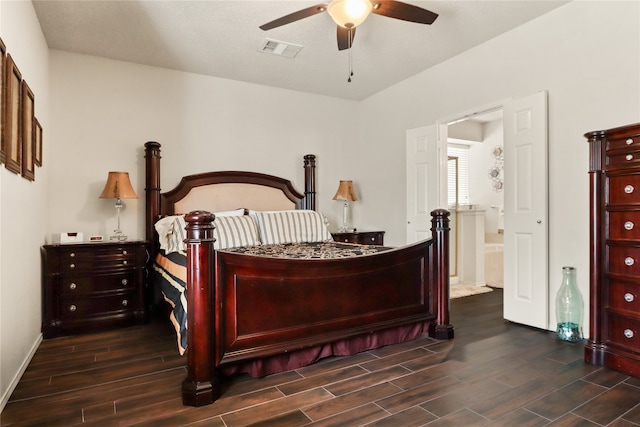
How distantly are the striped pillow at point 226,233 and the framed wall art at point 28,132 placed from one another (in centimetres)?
120

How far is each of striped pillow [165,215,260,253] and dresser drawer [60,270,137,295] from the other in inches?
18.8

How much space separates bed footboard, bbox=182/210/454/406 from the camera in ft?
6.78

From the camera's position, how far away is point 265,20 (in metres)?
3.35

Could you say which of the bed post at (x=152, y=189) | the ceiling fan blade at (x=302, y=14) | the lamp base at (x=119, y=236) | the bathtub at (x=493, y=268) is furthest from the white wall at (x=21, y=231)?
the bathtub at (x=493, y=268)

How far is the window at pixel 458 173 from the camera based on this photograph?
684 cm

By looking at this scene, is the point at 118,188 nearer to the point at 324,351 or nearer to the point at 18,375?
the point at 18,375

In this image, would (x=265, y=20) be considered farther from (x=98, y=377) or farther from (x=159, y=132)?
(x=98, y=377)

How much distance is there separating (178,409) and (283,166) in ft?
11.5

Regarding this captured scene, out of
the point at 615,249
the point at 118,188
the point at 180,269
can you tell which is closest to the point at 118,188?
the point at 118,188

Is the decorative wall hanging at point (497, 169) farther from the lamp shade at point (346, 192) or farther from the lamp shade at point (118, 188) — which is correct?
the lamp shade at point (118, 188)

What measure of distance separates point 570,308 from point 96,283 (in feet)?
13.4

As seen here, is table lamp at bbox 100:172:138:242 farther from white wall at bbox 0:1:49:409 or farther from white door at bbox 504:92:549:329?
white door at bbox 504:92:549:329

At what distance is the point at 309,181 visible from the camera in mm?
5098

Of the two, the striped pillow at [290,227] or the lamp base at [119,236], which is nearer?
the lamp base at [119,236]
